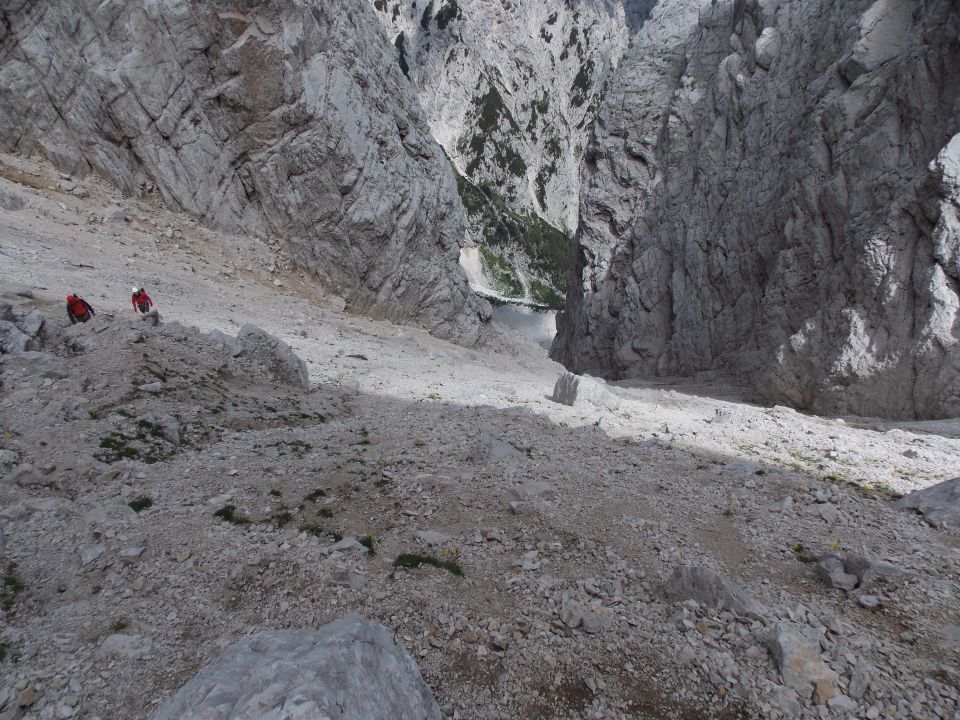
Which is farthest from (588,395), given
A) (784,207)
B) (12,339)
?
(784,207)

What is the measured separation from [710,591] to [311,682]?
14.6 ft

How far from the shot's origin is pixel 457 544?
260 inches

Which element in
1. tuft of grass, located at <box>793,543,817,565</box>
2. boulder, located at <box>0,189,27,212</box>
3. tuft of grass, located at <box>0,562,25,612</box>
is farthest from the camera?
boulder, located at <box>0,189,27,212</box>

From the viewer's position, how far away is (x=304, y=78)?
101 ft

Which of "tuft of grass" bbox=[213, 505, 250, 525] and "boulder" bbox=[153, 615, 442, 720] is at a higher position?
"boulder" bbox=[153, 615, 442, 720]

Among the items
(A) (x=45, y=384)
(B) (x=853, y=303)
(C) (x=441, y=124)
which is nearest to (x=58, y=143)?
(A) (x=45, y=384)

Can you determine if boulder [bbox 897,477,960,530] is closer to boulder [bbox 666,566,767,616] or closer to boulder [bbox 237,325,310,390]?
boulder [bbox 666,566,767,616]

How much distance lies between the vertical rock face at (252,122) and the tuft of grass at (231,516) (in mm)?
28221

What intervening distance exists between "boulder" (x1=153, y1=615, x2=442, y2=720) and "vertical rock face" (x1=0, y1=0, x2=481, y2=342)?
1253 inches

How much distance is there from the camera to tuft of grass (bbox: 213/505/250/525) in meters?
6.62

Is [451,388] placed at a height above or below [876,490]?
below

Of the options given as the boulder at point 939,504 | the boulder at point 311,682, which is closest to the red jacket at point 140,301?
the boulder at point 311,682

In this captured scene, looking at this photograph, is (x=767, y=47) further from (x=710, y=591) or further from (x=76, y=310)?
(x=76, y=310)

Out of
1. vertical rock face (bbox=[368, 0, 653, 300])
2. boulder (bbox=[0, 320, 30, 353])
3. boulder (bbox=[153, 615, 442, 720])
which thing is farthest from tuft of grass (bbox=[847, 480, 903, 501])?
vertical rock face (bbox=[368, 0, 653, 300])
